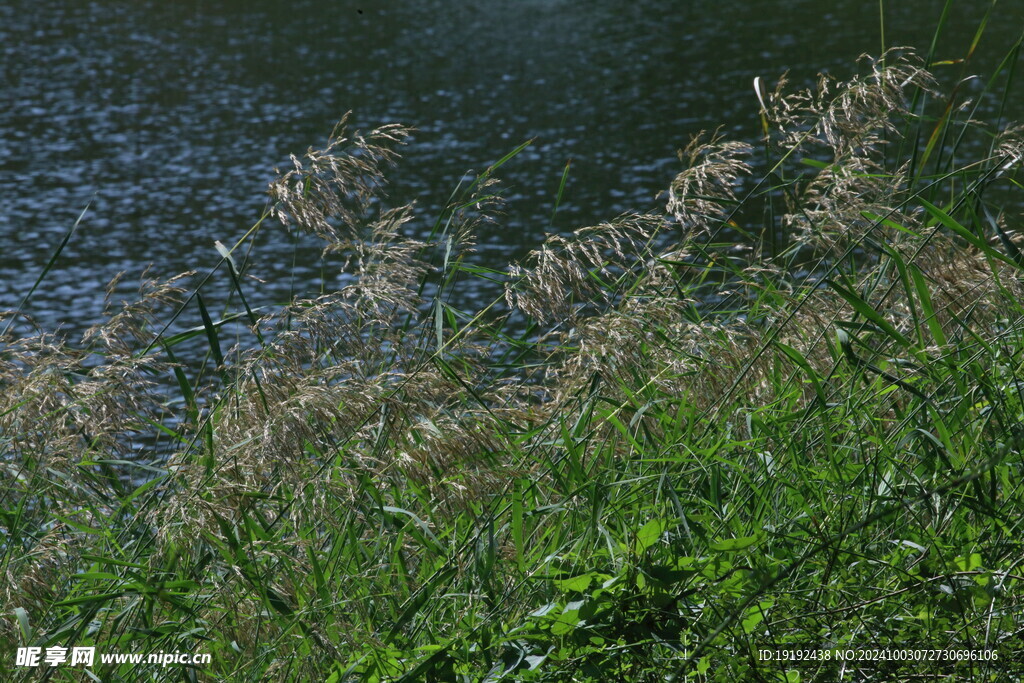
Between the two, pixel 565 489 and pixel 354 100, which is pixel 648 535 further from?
pixel 354 100

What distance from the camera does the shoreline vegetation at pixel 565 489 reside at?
6.78 ft

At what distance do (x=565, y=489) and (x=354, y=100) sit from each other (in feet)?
59.8

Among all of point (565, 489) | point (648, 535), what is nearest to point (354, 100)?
point (565, 489)

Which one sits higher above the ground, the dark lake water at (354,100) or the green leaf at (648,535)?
the green leaf at (648,535)

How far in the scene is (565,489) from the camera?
8.14ft

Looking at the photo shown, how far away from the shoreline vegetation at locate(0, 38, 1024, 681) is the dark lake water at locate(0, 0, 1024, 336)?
312 inches

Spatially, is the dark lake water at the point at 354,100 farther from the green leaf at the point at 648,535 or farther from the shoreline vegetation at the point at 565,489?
the green leaf at the point at 648,535

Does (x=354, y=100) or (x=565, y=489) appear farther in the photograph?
(x=354, y=100)

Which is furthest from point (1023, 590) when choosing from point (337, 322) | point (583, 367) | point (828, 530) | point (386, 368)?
point (386, 368)

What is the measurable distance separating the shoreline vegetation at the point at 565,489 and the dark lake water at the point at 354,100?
7933 millimetres

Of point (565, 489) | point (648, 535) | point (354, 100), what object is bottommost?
point (354, 100)

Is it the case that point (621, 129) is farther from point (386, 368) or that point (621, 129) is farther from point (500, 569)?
point (500, 569)

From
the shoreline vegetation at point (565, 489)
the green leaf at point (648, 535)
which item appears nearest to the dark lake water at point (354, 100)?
the shoreline vegetation at point (565, 489)

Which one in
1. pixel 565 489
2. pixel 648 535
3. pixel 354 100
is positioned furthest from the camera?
pixel 354 100
